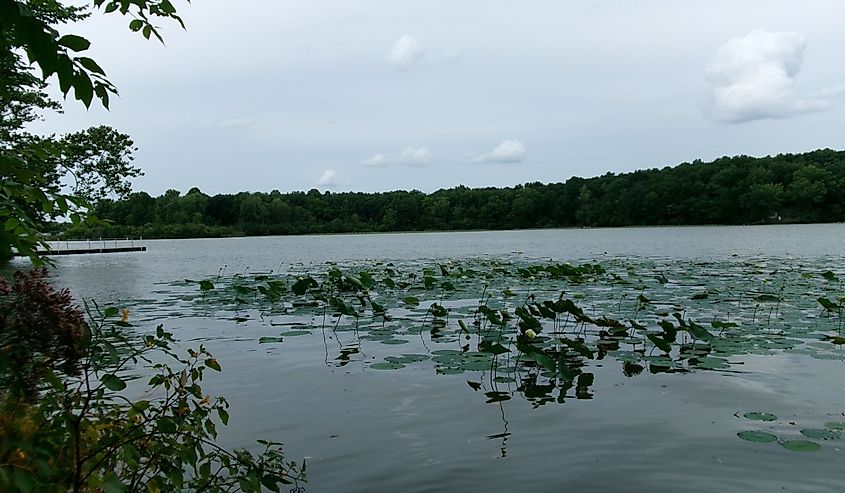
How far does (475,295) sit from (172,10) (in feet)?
43.5

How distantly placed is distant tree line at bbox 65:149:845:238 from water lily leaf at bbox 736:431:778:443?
283ft

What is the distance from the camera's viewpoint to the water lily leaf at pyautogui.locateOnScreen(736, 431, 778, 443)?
5.20 meters

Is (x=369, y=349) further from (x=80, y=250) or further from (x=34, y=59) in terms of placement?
(x=80, y=250)

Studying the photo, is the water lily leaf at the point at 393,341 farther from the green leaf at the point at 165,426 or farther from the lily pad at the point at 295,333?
the green leaf at the point at 165,426

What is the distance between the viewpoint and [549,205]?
11038cm

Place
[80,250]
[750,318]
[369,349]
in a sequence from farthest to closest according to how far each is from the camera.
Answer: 1. [80,250]
2. [750,318]
3. [369,349]

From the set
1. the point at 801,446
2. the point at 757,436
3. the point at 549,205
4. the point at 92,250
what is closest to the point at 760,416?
the point at 757,436

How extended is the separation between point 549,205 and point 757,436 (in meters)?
107

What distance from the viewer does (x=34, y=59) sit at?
1787 mm

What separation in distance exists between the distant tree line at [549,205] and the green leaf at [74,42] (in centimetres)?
8741

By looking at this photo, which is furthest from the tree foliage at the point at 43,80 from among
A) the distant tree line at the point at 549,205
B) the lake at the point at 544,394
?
the distant tree line at the point at 549,205

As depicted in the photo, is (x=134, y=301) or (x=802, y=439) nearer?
(x=802, y=439)

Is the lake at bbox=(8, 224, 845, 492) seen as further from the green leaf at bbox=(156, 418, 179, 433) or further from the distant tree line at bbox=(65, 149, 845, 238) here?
the distant tree line at bbox=(65, 149, 845, 238)

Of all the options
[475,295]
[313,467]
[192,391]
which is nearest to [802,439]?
[313,467]
